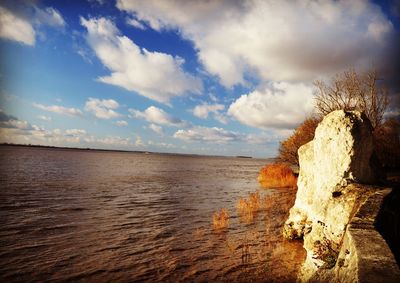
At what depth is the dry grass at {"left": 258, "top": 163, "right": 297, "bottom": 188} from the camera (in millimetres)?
39625

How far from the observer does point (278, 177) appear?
4181 centimetres

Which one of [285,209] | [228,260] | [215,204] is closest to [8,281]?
[228,260]

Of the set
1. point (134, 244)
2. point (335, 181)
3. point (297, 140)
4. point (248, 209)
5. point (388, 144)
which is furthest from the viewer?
point (297, 140)

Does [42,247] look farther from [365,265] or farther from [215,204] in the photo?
[215,204]

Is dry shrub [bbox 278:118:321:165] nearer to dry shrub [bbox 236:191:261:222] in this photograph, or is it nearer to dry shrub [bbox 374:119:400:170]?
dry shrub [bbox 374:119:400:170]

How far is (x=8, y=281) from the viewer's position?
8.65m

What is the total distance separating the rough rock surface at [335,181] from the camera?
909 centimetres

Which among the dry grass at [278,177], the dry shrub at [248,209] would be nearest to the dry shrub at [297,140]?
the dry grass at [278,177]

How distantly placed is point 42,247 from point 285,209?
1728cm

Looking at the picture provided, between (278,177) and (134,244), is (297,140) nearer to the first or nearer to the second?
(278,177)

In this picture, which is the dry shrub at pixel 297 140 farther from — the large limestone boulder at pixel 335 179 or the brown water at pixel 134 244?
the large limestone boulder at pixel 335 179

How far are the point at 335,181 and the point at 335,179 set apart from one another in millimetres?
80

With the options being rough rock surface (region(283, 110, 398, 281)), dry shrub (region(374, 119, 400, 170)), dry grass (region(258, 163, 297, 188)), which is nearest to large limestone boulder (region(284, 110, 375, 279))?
rough rock surface (region(283, 110, 398, 281))

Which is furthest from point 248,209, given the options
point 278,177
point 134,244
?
point 278,177
